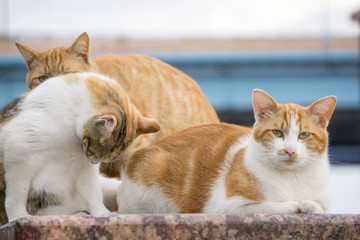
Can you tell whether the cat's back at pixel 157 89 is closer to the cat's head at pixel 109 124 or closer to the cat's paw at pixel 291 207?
the cat's head at pixel 109 124

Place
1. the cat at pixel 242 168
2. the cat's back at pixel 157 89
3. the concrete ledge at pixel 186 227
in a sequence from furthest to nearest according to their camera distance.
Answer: the cat's back at pixel 157 89 → the cat at pixel 242 168 → the concrete ledge at pixel 186 227

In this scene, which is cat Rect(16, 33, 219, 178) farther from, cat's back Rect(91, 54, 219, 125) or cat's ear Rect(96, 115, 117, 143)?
cat's ear Rect(96, 115, 117, 143)

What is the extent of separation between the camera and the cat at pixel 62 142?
284 centimetres

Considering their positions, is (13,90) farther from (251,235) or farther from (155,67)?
(251,235)

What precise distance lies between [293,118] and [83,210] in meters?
1.32

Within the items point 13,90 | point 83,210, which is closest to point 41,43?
point 13,90

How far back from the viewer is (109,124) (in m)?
2.92

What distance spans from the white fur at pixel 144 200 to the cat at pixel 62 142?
16 centimetres

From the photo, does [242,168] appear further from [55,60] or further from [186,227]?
[55,60]

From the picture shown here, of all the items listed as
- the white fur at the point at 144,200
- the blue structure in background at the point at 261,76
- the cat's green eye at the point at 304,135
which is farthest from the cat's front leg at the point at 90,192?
the blue structure in background at the point at 261,76

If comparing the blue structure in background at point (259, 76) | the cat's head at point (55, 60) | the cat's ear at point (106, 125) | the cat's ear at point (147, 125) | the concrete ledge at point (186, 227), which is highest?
the cat's head at point (55, 60)

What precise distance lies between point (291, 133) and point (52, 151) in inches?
49.9

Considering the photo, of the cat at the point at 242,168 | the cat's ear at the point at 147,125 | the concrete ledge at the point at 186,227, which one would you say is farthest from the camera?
the cat's ear at the point at 147,125

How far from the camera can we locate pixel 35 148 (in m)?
2.85
